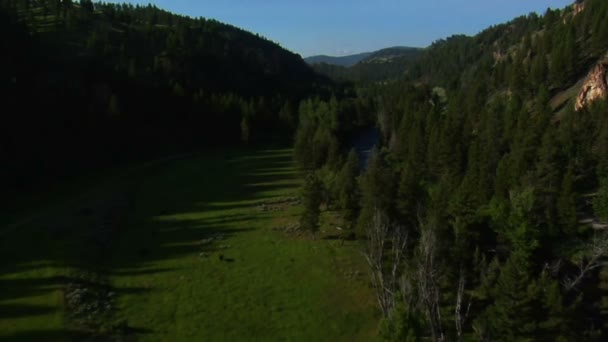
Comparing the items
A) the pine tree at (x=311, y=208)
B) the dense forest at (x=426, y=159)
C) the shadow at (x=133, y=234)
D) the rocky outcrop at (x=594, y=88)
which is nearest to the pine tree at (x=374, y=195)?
the dense forest at (x=426, y=159)

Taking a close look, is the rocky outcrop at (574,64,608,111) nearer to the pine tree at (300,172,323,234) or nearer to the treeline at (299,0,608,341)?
the treeline at (299,0,608,341)

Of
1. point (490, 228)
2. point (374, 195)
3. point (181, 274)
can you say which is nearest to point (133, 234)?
point (181, 274)

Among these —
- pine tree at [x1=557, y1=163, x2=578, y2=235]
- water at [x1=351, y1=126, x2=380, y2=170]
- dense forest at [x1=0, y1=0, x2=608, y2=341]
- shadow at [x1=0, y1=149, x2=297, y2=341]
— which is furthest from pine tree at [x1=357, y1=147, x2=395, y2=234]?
water at [x1=351, y1=126, x2=380, y2=170]

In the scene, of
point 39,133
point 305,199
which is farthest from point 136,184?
point 305,199

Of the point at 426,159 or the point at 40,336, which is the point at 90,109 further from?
the point at 40,336

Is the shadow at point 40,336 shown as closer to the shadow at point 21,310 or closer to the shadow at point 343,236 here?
the shadow at point 21,310

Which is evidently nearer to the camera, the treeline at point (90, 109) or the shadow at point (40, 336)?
the shadow at point (40, 336)
